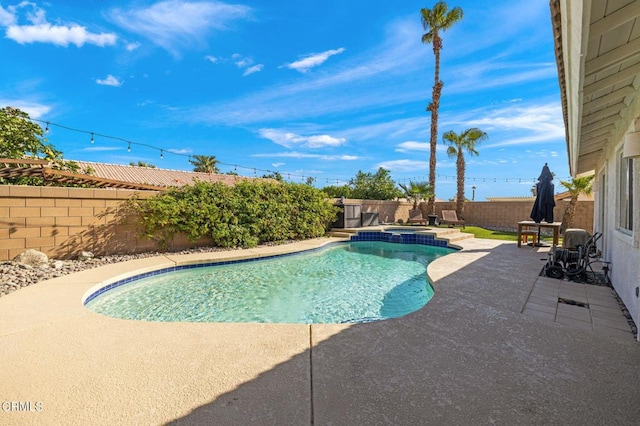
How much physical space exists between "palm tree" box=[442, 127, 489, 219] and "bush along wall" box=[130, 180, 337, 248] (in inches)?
451

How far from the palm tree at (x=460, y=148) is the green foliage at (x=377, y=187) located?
12.8 feet

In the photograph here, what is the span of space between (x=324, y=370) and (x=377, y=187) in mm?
18887

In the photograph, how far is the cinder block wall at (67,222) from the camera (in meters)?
6.31

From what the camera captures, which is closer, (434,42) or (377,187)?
(434,42)

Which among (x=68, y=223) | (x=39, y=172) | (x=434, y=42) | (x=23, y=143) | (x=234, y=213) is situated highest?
(x=434, y=42)

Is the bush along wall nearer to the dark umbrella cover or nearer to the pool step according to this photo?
the pool step

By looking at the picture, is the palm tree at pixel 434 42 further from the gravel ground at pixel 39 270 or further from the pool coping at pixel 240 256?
the gravel ground at pixel 39 270

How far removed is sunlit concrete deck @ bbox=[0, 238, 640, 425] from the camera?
6.06ft

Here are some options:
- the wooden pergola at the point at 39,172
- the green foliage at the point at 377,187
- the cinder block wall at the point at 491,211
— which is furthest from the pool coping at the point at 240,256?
the green foliage at the point at 377,187

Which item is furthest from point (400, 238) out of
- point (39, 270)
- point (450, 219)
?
point (39, 270)

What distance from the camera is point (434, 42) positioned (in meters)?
18.7

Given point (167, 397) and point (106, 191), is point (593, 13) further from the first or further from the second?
point (106, 191)

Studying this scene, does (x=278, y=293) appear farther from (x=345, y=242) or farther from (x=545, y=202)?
(x=545, y=202)

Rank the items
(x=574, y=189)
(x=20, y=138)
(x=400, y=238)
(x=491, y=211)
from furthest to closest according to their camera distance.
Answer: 1. (x=491, y=211)
2. (x=574, y=189)
3. (x=400, y=238)
4. (x=20, y=138)
